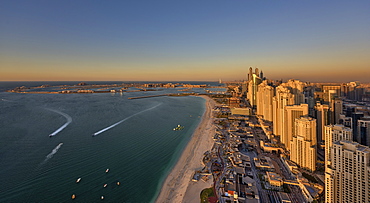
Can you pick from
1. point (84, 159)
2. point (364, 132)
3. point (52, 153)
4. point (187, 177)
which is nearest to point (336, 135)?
point (364, 132)

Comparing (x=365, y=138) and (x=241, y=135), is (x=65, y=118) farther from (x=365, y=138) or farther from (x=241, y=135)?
(x=365, y=138)

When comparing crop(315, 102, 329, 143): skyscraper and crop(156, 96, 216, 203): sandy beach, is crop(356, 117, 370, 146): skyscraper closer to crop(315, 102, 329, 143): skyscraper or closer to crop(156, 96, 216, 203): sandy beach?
crop(315, 102, 329, 143): skyscraper

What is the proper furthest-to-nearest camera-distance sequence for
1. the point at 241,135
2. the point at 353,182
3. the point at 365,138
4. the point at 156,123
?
the point at 156,123 → the point at 241,135 → the point at 365,138 → the point at 353,182

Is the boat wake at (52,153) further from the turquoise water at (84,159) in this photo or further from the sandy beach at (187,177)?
the sandy beach at (187,177)

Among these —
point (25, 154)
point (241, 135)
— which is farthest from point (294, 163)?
point (25, 154)

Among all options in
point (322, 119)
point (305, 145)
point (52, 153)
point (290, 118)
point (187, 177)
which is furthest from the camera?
point (322, 119)

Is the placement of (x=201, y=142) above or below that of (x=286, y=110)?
below

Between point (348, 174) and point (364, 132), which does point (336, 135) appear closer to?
point (348, 174)
